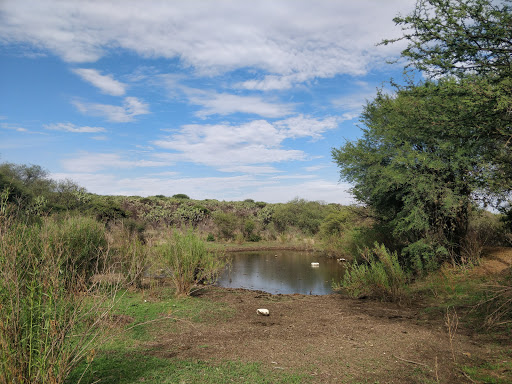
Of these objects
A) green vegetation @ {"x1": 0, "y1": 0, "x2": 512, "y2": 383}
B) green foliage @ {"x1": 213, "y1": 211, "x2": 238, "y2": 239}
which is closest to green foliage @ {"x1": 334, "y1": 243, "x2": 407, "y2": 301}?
green vegetation @ {"x1": 0, "y1": 0, "x2": 512, "y2": 383}

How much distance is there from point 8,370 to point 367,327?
5643mm

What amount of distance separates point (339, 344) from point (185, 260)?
466cm

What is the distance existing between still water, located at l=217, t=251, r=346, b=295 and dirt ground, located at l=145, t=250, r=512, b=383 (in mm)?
3329

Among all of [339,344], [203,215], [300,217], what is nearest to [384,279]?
[339,344]

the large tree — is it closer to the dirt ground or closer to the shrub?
the dirt ground

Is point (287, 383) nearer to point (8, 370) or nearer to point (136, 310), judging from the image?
point (8, 370)

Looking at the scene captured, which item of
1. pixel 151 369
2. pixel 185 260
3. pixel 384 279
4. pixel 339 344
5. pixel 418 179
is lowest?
pixel 339 344

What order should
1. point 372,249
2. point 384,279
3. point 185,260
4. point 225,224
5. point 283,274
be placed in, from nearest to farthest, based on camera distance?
point 185,260 → point 384,279 → point 372,249 → point 283,274 → point 225,224

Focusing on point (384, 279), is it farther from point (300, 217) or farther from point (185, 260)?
point (300, 217)

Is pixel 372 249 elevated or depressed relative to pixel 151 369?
elevated

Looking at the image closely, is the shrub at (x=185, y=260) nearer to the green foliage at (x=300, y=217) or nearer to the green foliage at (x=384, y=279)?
the green foliage at (x=384, y=279)

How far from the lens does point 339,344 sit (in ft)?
18.3

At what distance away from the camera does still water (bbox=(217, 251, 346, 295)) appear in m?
14.5

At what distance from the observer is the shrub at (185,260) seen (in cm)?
893
